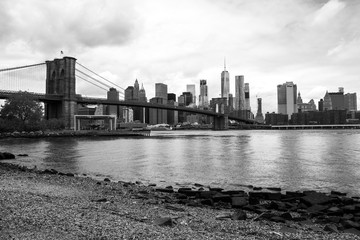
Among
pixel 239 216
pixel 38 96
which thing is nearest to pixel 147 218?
pixel 239 216

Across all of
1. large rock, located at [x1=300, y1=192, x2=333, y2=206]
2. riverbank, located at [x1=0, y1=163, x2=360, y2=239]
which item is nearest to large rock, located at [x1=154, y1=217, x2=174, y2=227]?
riverbank, located at [x1=0, y1=163, x2=360, y2=239]

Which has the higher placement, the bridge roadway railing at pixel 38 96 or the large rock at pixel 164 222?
the bridge roadway railing at pixel 38 96

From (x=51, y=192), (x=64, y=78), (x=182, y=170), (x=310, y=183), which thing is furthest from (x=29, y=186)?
(x=64, y=78)

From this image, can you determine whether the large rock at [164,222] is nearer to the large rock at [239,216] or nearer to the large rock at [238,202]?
the large rock at [239,216]

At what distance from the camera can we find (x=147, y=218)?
28.0 ft

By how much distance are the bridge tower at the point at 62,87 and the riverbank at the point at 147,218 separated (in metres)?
99.1

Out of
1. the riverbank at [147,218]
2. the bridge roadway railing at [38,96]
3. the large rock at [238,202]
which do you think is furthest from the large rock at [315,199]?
the bridge roadway railing at [38,96]

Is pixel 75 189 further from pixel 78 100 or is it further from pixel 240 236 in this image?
pixel 78 100

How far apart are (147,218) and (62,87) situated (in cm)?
11734

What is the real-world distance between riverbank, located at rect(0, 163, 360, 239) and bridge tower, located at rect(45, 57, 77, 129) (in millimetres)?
99077

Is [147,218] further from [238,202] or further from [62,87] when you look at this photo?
[62,87]

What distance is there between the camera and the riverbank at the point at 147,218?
684cm

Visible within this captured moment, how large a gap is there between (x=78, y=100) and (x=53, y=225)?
352ft

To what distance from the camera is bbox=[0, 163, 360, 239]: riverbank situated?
22.5ft
